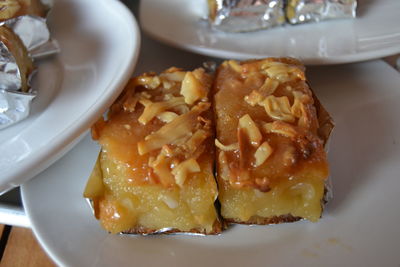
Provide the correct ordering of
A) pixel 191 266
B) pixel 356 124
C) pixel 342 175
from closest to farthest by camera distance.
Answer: pixel 191 266 < pixel 342 175 < pixel 356 124

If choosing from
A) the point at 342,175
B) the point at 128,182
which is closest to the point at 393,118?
the point at 342,175

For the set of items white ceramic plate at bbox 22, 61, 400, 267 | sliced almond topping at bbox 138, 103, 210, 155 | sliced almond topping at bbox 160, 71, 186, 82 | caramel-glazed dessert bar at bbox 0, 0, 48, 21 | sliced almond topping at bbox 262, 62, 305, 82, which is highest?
caramel-glazed dessert bar at bbox 0, 0, 48, 21

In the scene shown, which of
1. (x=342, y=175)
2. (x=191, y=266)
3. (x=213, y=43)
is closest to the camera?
(x=191, y=266)

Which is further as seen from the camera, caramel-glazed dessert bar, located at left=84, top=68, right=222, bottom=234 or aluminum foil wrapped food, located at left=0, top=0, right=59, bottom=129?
aluminum foil wrapped food, located at left=0, top=0, right=59, bottom=129

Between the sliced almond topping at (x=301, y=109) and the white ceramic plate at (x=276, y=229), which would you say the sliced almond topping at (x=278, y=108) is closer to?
the sliced almond topping at (x=301, y=109)

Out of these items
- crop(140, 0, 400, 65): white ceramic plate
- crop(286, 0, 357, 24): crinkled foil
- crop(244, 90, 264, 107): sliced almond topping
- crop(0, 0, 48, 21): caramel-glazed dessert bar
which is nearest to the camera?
crop(244, 90, 264, 107): sliced almond topping

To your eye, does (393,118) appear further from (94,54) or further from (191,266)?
(94,54)

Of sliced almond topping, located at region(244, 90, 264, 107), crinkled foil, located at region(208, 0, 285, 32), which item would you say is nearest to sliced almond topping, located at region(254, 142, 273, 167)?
sliced almond topping, located at region(244, 90, 264, 107)

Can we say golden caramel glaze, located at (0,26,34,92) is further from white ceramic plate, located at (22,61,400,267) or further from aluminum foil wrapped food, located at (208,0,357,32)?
aluminum foil wrapped food, located at (208,0,357,32)
